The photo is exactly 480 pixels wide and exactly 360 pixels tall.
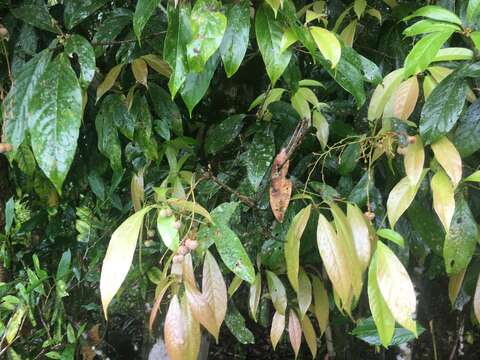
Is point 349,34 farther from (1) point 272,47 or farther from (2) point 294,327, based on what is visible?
(2) point 294,327

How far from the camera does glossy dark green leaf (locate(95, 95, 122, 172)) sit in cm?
72

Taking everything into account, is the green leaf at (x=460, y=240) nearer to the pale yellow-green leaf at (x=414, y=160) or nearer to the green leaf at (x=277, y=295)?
the pale yellow-green leaf at (x=414, y=160)

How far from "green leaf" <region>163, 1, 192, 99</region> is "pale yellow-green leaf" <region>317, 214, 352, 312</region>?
24cm

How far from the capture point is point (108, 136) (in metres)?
0.72

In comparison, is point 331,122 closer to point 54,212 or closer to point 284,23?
point 284,23

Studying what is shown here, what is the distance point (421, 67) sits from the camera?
0.50 metres

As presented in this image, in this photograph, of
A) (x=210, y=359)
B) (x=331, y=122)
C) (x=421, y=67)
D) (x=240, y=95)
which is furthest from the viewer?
(x=210, y=359)

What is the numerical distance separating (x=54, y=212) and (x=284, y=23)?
2.53ft

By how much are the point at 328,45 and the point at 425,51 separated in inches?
4.1

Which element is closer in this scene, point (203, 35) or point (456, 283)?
point (203, 35)

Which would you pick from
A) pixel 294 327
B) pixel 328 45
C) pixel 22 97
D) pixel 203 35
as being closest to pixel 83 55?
pixel 22 97

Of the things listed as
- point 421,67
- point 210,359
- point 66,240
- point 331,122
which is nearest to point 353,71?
point 421,67

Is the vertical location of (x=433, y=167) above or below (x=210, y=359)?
above

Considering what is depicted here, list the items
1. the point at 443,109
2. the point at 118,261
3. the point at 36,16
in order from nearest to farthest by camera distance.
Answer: the point at 118,261, the point at 443,109, the point at 36,16
